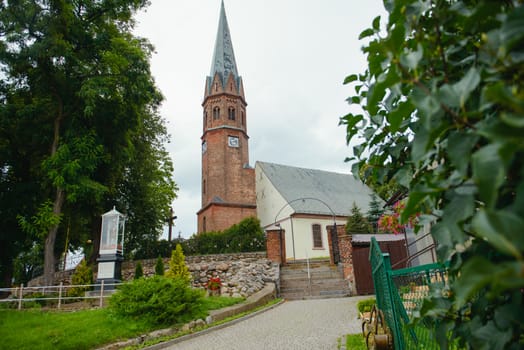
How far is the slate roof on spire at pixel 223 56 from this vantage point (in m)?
33.5

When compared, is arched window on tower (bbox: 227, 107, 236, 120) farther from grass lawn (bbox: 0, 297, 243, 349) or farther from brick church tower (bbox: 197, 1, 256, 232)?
grass lawn (bbox: 0, 297, 243, 349)

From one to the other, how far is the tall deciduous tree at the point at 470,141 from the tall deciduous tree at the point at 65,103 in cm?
1507

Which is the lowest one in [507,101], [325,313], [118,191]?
[325,313]

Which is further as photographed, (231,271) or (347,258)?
(231,271)

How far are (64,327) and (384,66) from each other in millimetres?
8800

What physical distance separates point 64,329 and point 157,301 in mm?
1987

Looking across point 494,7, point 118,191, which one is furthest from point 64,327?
point 118,191

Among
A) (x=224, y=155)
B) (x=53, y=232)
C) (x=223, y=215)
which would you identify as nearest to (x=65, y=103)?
(x=53, y=232)

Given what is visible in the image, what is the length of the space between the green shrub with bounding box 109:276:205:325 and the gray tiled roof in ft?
57.7

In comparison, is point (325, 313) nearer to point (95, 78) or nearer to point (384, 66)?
point (384, 66)

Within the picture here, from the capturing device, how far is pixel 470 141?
863 millimetres

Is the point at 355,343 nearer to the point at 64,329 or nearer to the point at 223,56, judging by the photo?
the point at 64,329

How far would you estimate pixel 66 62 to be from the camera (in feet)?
49.5

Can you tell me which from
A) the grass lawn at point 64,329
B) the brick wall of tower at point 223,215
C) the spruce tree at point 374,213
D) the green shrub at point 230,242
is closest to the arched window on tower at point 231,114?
the brick wall of tower at point 223,215
